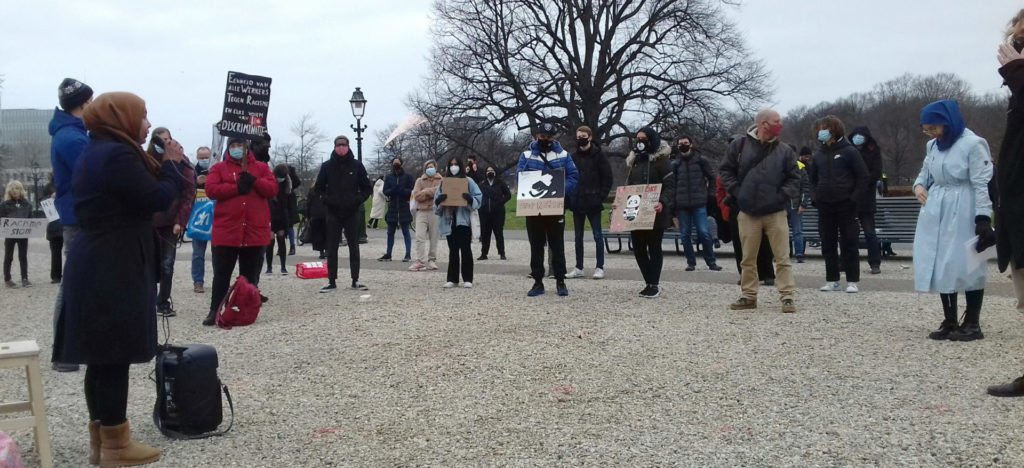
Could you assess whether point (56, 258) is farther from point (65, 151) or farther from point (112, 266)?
point (112, 266)

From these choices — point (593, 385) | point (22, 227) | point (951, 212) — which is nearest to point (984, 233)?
point (951, 212)

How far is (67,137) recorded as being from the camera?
19.2 ft

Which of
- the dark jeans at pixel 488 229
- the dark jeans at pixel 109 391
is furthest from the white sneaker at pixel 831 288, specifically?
the dark jeans at pixel 109 391

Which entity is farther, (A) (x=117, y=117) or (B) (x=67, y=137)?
(B) (x=67, y=137)

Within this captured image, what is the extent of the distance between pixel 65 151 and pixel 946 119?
6178mm

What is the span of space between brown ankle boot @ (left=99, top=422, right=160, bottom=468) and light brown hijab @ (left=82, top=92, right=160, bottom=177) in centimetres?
123

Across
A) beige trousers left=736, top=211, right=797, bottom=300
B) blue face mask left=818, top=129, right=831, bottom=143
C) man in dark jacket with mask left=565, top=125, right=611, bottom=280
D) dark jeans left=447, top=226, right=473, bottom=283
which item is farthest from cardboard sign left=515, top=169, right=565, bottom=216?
blue face mask left=818, top=129, right=831, bottom=143

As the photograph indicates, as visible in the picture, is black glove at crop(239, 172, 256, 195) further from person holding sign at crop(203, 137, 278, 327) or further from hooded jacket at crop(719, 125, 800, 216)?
hooded jacket at crop(719, 125, 800, 216)

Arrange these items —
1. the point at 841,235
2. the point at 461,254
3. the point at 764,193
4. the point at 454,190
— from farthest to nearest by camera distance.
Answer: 1. the point at 461,254
2. the point at 454,190
3. the point at 841,235
4. the point at 764,193

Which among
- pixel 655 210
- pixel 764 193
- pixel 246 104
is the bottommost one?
pixel 655 210

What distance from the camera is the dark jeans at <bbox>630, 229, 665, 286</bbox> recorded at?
9922 mm

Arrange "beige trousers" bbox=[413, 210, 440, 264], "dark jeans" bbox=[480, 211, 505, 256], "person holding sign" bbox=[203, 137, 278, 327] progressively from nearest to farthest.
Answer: "person holding sign" bbox=[203, 137, 278, 327], "beige trousers" bbox=[413, 210, 440, 264], "dark jeans" bbox=[480, 211, 505, 256]

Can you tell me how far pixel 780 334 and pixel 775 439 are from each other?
3.05 metres

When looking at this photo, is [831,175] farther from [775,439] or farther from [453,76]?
[453,76]
